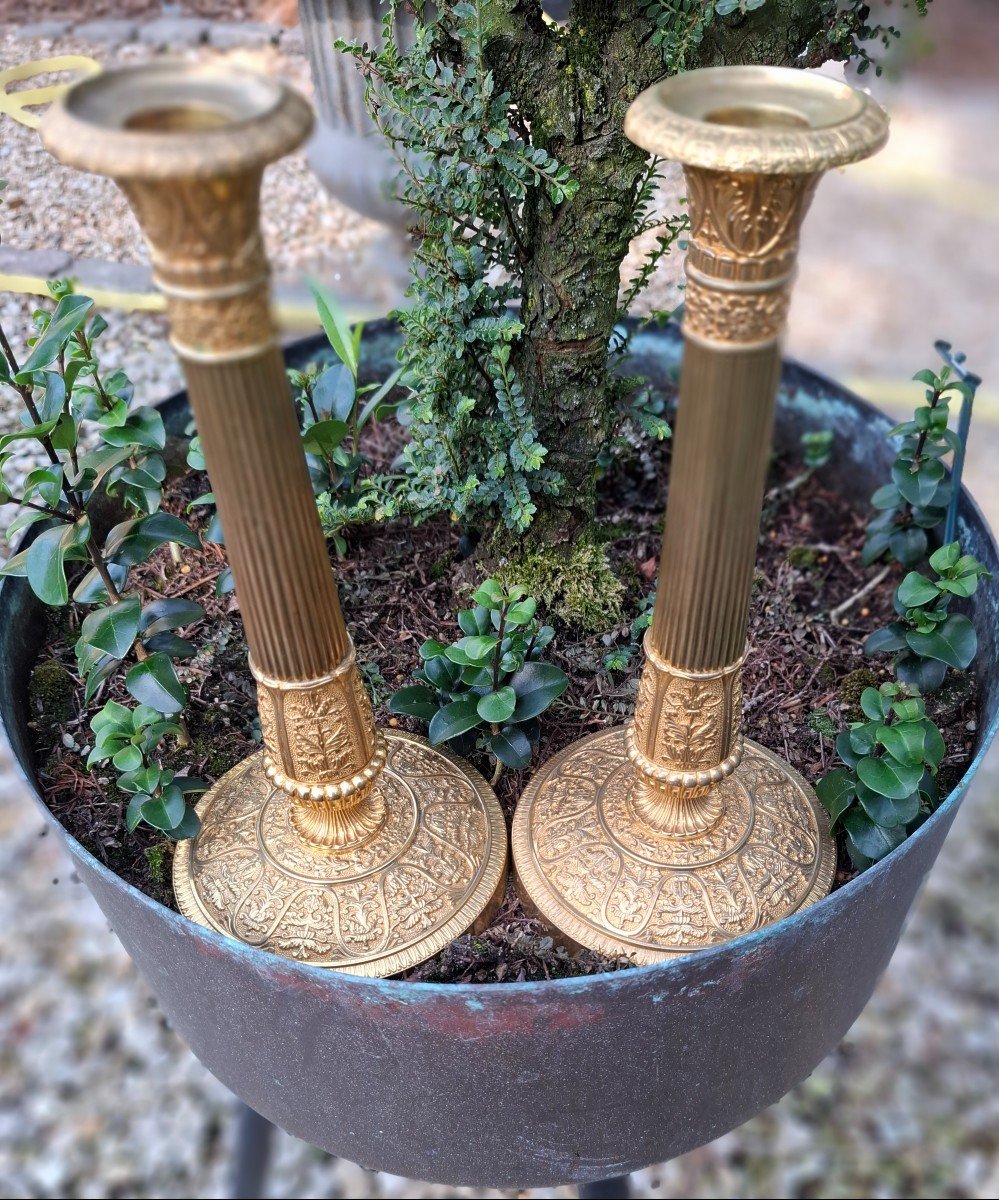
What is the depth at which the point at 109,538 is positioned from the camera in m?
1.16

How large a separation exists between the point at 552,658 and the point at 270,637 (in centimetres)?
51

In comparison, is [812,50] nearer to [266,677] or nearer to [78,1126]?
[266,677]

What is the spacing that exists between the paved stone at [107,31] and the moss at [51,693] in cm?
88

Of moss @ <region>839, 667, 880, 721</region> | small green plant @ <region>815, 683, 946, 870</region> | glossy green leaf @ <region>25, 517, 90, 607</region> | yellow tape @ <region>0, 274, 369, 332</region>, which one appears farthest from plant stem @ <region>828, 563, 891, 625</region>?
glossy green leaf @ <region>25, 517, 90, 607</region>

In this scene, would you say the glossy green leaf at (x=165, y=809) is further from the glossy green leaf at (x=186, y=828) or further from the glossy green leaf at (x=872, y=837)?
the glossy green leaf at (x=872, y=837)

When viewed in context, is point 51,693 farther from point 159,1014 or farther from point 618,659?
point 159,1014

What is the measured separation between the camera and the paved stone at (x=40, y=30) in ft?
4.80

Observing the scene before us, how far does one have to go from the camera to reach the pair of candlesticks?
656 mm

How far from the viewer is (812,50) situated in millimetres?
1109

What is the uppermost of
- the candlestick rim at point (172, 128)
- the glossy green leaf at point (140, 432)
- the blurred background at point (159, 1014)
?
the candlestick rim at point (172, 128)

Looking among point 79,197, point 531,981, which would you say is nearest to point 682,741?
point 531,981

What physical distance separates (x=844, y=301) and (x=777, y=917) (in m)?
2.92

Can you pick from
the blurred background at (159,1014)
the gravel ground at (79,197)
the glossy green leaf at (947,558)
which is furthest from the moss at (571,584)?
the blurred background at (159,1014)

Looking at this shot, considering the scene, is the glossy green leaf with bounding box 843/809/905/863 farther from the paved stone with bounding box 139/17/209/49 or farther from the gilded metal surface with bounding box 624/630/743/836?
the paved stone with bounding box 139/17/209/49
